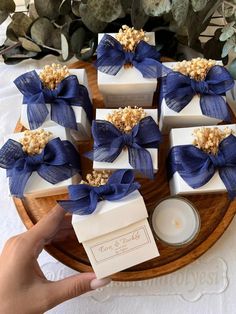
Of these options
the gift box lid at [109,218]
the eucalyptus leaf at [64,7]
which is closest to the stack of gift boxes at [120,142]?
the gift box lid at [109,218]

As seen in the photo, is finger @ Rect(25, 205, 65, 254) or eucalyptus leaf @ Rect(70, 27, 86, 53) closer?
finger @ Rect(25, 205, 65, 254)

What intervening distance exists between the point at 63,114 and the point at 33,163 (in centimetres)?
10

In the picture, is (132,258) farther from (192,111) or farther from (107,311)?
(192,111)

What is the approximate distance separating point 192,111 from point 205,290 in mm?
301

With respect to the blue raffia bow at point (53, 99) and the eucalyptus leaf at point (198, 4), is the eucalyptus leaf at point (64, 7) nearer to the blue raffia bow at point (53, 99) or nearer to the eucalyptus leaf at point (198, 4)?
the blue raffia bow at point (53, 99)

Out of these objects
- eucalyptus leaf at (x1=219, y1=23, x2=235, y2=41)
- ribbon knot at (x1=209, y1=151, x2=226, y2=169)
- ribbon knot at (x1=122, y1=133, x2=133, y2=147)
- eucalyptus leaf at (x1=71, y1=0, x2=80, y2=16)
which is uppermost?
eucalyptus leaf at (x1=219, y1=23, x2=235, y2=41)

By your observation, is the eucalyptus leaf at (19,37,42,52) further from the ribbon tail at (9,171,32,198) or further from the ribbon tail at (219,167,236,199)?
the ribbon tail at (219,167,236,199)

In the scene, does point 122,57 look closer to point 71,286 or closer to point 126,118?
point 126,118

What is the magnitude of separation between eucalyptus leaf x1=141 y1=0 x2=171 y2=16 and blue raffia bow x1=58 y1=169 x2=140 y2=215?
0.94ft

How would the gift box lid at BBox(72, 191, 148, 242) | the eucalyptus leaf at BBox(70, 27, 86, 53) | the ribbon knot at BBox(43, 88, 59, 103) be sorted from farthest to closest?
the eucalyptus leaf at BBox(70, 27, 86, 53)
the ribbon knot at BBox(43, 88, 59, 103)
the gift box lid at BBox(72, 191, 148, 242)

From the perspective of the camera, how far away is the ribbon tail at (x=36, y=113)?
2.34 feet

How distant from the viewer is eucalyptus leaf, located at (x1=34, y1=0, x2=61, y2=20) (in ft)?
2.62

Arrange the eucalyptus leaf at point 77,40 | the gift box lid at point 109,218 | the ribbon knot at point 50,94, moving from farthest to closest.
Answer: the eucalyptus leaf at point 77,40 → the ribbon knot at point 50,94 → the gift box lid at point 109,218

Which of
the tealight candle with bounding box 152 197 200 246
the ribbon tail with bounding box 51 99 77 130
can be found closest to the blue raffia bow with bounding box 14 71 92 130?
the ribbon tail with bounding box 51 99 77 130
